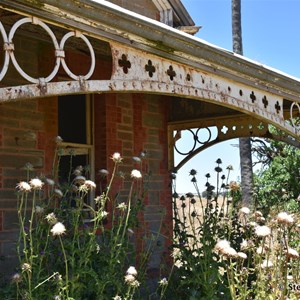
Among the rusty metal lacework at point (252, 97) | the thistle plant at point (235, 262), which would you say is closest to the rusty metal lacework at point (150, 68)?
the thistle plant at point (235, 262)

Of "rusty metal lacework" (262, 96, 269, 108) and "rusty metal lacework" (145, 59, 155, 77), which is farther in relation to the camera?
"rusty metal lacework" (262, 96, 269, 108)

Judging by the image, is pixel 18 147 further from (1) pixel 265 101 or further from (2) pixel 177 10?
(2) pixel 177 10

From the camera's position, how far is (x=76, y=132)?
795 centimetres

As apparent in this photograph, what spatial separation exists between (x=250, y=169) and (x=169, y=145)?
5.83 metres

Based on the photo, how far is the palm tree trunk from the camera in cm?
1446

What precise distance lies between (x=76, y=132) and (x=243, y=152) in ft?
25.3

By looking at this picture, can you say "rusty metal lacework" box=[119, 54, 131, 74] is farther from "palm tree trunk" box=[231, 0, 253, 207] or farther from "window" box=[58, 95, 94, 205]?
"palm tree trunk" box=[231, 0, 253, 207]

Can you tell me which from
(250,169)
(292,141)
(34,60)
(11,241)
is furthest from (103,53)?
(250,169)

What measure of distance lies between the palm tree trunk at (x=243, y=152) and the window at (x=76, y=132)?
260 inches

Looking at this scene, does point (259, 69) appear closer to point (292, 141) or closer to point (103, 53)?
point (103, 53)

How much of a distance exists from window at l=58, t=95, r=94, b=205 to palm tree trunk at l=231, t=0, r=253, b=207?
6.61 m

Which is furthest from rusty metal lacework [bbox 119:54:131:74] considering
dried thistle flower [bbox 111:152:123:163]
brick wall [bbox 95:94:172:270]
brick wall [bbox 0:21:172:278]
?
brick wall [bbox 95:94:172:270]

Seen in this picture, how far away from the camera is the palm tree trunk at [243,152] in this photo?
14.5 metres

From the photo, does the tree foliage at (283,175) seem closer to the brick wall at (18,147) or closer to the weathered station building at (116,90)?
the weathered station building at (116,90)
